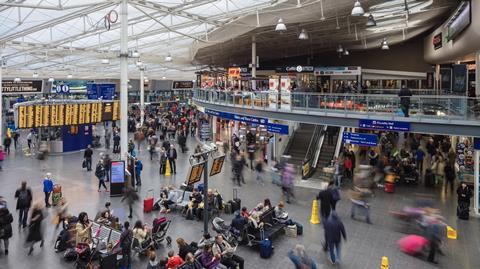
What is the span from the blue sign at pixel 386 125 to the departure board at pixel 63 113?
17.6 m

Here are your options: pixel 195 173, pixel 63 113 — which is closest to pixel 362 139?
pixel 195 173

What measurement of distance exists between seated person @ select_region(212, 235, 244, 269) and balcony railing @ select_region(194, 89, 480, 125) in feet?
31.0

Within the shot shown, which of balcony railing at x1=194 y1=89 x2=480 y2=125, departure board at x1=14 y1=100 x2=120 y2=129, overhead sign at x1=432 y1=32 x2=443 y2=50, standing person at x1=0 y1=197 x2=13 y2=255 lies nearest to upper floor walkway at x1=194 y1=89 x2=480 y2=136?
balcony railing at x1=194 y1=89 x2=480 y2=125

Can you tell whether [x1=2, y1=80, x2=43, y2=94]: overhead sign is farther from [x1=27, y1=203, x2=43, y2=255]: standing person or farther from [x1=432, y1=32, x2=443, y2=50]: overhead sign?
[x1=432, y1=32, x2=443, y2=50]: overhead sign

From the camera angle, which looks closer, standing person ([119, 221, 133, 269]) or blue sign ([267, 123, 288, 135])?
standing person ([119, 221, 133, 269])

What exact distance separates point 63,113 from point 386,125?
1912cm

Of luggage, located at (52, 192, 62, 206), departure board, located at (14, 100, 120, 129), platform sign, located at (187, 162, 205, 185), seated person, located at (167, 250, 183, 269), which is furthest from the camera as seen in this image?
departure board, located at (14, 100, 120, 129)

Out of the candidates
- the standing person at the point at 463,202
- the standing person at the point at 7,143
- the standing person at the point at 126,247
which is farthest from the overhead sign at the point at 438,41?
the standing person at the point at 7,143

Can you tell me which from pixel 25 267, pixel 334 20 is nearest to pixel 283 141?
pixel 334 20

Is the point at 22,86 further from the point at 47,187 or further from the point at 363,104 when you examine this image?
the point at 363,104

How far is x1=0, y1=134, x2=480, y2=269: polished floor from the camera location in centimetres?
1117

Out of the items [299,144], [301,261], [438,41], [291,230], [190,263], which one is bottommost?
[291,230]

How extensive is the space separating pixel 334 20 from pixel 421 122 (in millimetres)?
9554

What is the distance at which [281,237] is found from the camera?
13.0m
